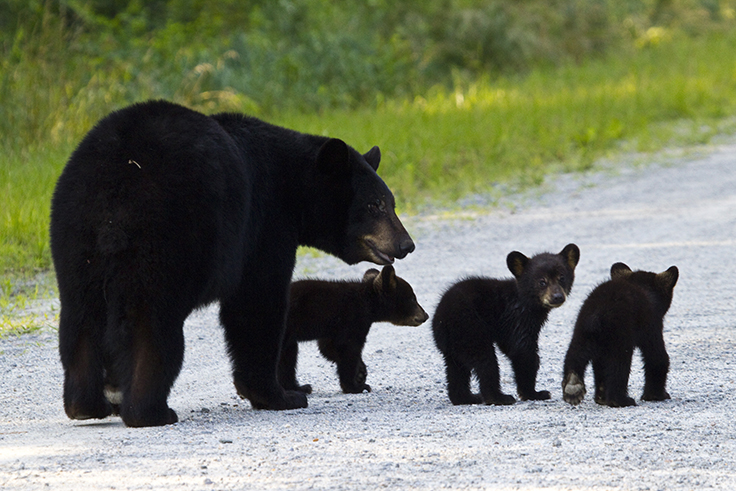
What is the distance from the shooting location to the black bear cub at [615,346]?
5.08 meters

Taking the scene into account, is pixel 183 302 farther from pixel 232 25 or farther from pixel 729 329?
pixel 232 25

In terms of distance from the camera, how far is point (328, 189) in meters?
5.59

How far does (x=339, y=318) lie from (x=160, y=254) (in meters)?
1.77

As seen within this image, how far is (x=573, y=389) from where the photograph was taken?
16.6 ft

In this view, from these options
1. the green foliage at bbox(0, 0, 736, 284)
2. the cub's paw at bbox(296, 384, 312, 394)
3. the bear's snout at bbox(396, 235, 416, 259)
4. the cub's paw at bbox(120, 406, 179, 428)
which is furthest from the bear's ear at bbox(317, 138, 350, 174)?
the green foliage at bbox(0, 0, 736, 284)

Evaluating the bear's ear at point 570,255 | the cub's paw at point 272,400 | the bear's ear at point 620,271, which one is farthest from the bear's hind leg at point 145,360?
the bear's ear at point 620,271

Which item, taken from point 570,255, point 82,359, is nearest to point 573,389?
point 570,255

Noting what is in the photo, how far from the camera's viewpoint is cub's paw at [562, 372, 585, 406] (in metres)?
5.07

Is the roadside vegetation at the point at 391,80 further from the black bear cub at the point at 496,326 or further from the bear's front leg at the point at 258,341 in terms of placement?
the black bear cub at the point at 496,326

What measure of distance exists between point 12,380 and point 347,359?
216 centimetres

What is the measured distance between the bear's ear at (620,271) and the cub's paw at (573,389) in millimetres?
882

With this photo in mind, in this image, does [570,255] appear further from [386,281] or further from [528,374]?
[386,281]

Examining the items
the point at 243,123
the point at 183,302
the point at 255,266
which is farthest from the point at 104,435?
the point at 243,123

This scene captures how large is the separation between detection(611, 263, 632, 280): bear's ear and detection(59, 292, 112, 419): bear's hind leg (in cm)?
305
